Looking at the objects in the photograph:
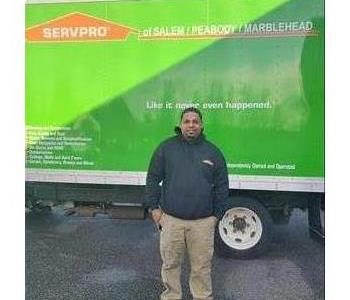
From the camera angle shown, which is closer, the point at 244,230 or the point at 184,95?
the point at 184,95

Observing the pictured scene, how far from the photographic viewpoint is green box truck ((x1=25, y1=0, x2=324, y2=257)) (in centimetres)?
538

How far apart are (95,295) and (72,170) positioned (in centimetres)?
145

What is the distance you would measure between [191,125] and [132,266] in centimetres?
216

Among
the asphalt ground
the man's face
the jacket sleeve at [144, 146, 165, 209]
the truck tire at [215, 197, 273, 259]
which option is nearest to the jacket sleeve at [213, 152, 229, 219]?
the man's face

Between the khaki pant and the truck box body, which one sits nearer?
the khaki pant

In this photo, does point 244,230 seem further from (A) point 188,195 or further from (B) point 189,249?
(A) point 188,195

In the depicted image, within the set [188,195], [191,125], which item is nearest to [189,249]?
[188,195]

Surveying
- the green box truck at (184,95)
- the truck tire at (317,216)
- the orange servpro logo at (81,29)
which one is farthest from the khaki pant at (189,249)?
the orange servpro logo at (81,29)

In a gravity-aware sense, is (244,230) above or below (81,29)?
below

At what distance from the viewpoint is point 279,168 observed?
5.49m

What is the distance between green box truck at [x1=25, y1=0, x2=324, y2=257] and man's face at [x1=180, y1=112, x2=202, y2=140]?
1.35 m

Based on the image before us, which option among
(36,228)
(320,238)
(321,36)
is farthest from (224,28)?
(36,228)

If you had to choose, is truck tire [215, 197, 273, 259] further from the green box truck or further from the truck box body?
the truck box body

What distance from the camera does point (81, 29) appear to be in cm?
570
